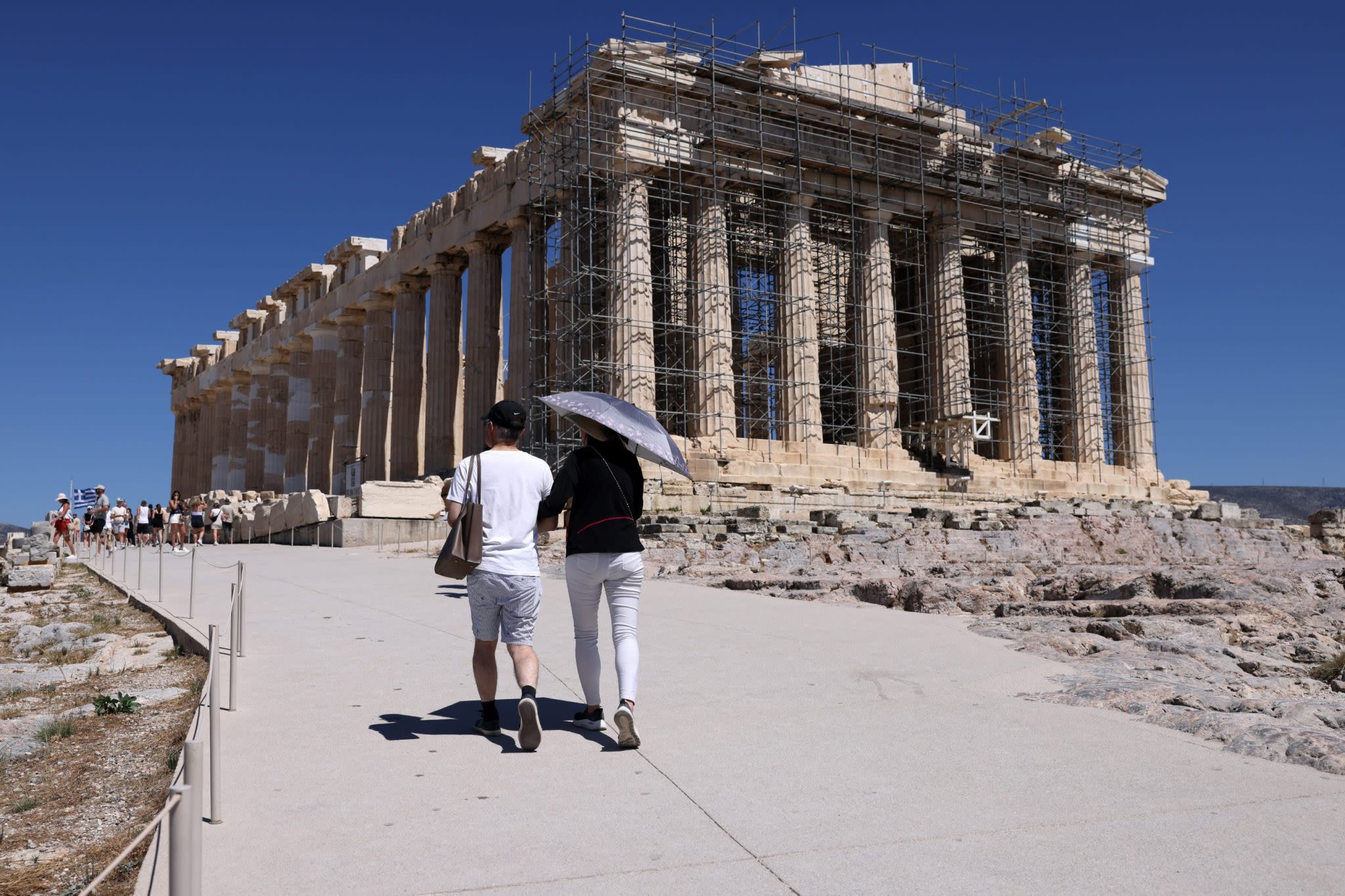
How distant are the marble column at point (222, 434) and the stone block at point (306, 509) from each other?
25.0m

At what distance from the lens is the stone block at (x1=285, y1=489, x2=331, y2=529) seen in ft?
98.5

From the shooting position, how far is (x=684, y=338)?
32.1 meters

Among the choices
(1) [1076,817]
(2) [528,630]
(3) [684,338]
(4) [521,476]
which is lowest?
(1) [1076,817]

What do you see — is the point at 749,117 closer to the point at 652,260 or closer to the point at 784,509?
the point at 652,260

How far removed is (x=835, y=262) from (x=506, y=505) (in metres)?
33.5

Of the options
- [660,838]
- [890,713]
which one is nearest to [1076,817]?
[660,838]

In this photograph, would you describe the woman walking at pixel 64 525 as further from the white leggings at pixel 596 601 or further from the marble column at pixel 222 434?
the marble column at pixel 222 434

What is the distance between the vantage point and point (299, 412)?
46.7 meters

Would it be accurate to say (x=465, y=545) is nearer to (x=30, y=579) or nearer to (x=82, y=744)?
(x=82, y=744)

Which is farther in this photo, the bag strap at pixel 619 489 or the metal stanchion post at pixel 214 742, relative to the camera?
the bag strap at pixel 619 489

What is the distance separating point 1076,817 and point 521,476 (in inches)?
Result: 121

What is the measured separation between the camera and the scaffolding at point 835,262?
99.5ft

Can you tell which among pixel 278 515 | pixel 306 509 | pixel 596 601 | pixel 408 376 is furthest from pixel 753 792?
pixel 408 376

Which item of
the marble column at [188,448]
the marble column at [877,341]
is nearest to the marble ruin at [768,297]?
the marble column at [877,341]
